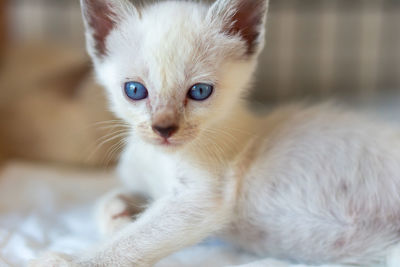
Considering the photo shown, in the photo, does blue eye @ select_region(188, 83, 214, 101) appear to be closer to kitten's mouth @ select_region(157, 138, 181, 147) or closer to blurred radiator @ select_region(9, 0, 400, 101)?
kitten's mouth @ select_region(157, 138, 181, 147)

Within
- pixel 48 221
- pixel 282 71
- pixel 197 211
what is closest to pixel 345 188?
pixel 197 211

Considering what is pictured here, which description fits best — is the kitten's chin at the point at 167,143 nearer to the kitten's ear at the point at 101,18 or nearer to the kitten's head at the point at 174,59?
the kitten's head at the point at 174,59

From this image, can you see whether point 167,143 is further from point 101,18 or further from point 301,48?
point 301,48

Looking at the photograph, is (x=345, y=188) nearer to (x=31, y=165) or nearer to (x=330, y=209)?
(x=330, y=209)

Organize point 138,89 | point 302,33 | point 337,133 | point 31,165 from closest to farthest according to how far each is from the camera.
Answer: point 138,89
point 337,133
point 31,165
point 302,33

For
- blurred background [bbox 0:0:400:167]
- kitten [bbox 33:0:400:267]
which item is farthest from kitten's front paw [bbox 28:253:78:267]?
blurred background [bbox 0:0:400:167]

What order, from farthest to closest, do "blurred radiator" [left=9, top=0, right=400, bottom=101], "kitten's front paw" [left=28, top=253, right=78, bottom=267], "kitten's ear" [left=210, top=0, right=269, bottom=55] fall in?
"blurred radiator" [left=9, top=0, right=400, bottom=101] → "kitten's ear" [left=210, top=0, right=269, bottom=55] → "kitten's front paw" [left=28, top=253, right=78, bottom=267]

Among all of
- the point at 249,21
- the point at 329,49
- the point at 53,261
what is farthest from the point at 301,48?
the point at 53,261
